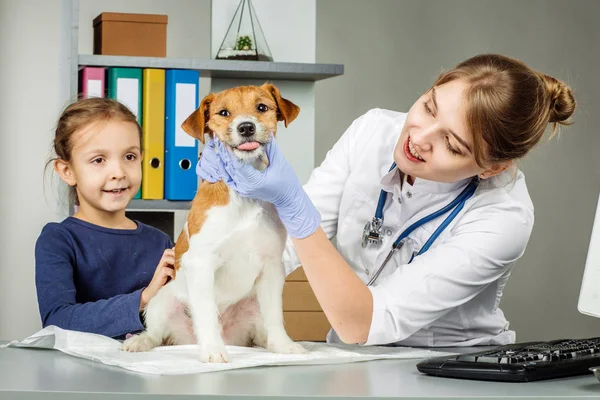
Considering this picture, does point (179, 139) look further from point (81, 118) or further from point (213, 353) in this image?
point (213, 353)

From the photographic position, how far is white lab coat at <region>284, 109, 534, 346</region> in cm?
148

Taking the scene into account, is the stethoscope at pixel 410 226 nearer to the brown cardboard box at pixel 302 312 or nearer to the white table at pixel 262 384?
the white table at pixel 262 384

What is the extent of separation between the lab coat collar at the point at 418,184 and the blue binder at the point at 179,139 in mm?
1153

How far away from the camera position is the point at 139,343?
140cm

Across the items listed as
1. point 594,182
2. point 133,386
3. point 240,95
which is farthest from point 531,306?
point 133,386

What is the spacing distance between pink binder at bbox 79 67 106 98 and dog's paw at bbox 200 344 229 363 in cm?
160

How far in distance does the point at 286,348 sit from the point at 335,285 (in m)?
0.14

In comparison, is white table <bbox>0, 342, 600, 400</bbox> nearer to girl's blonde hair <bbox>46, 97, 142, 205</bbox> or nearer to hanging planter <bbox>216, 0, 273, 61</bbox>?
girl's blonde hair <bbox>46, 97, 142, 205</bbox>

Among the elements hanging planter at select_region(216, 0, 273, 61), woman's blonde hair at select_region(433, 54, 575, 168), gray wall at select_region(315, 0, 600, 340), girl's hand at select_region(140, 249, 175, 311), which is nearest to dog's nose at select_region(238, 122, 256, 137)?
girl's hand at select_region(140, 249, 175, 311)

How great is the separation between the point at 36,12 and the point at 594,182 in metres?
2.79

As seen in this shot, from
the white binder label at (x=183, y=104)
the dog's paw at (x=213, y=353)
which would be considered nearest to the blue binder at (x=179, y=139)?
the white binder label at (x=183, y=104)

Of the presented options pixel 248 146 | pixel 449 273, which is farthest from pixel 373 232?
pixel 248 146

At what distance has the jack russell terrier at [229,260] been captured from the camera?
132 centimetres

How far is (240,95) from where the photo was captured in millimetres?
1381
